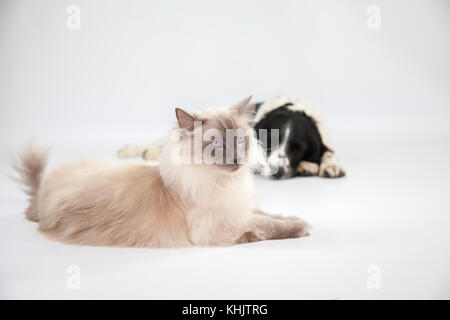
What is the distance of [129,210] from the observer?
279cm

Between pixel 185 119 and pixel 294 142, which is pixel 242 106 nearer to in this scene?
pixel 185 119

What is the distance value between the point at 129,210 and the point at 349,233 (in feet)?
4.41

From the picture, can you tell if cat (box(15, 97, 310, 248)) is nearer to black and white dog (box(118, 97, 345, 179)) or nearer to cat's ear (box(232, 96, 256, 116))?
cat's ear (box(232, 96, 256, 116))

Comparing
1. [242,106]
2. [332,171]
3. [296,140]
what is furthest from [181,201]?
[296,140]

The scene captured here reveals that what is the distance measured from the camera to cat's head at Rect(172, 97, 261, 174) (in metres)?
2.71

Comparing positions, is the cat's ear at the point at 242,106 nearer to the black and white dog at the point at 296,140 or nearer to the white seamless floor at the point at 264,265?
the white seamless floor at the point at 264,265

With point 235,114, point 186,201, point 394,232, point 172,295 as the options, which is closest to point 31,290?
point 172,295

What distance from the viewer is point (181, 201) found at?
282 cm

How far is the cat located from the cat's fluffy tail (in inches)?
20.0

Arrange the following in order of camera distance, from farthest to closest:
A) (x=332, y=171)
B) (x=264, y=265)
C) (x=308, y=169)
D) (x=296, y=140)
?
(x=296, y=140), (x=308, y=169), (x=332, y=171), (x=264, y=265)

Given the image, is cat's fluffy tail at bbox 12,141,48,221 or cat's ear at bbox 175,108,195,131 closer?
cat's ear at bbox 175,108,195,131

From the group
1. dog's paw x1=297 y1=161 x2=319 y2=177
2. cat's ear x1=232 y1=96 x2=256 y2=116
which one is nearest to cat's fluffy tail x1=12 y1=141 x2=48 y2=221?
cat's ear x1=232 y1=96 x2=256 y2=116

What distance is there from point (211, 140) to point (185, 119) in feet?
0.60

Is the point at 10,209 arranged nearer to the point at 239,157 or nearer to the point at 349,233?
the point at 239,157
